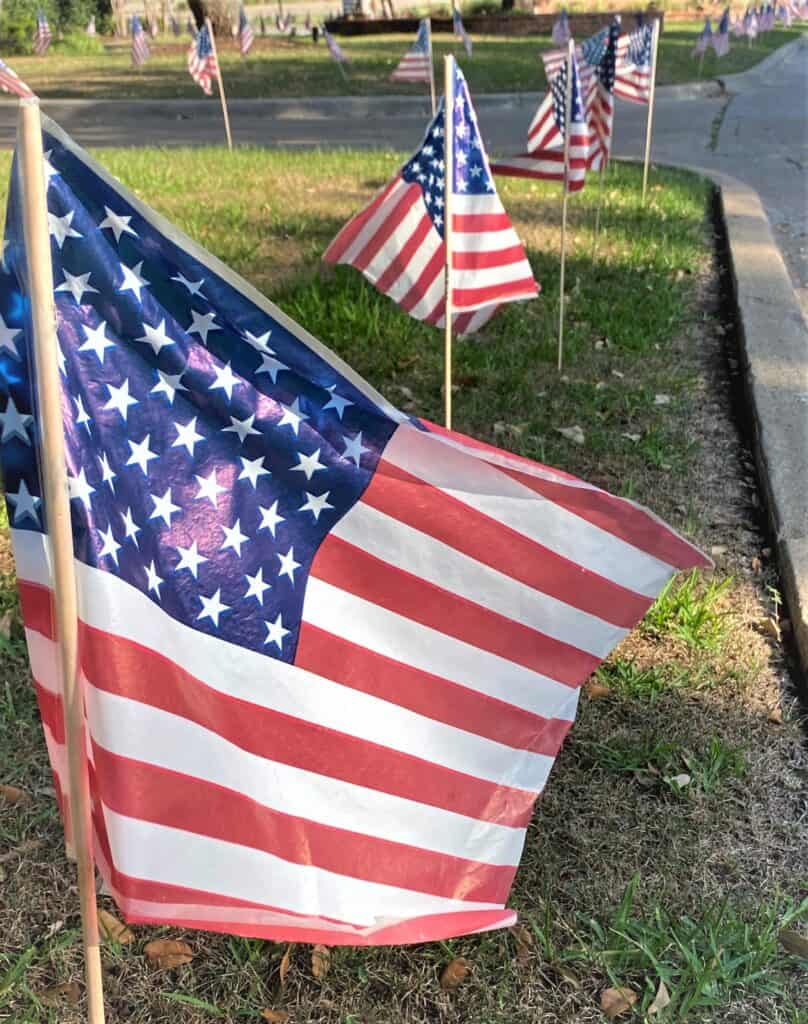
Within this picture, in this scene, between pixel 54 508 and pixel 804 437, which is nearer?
pixel 54 508

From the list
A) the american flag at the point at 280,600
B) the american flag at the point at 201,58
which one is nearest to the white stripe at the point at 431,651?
the american flag at the point at 280,600

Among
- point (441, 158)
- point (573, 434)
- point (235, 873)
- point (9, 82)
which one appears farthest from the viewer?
point (573, 434)

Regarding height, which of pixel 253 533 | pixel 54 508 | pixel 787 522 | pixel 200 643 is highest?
pixel 54 508

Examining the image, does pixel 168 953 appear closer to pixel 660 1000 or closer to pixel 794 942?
pixel 660 1000

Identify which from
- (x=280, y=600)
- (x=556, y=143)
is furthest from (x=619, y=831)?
(x=556, y=143)

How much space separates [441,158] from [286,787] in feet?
7.84

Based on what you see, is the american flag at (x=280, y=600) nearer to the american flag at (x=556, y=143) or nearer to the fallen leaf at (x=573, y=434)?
the fallen leaf at (x=573, y=434)

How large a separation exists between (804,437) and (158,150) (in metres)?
10.1

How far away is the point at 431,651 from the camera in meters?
2.05

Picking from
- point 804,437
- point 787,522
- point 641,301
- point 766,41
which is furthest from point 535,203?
point 766,41

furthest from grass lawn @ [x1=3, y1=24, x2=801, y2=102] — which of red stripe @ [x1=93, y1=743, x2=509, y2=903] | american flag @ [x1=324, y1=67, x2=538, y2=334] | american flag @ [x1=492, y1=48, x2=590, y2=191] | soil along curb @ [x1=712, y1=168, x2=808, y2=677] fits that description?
red stripe @ [x1=93, y1=743, x2=509, y2=903]

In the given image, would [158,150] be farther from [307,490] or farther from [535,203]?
[307,490]

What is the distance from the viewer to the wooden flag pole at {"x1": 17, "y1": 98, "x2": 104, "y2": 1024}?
1.34 metres

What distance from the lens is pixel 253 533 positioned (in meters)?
1.87
